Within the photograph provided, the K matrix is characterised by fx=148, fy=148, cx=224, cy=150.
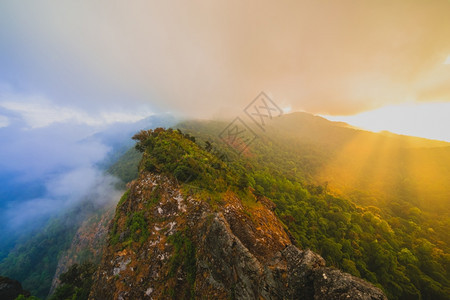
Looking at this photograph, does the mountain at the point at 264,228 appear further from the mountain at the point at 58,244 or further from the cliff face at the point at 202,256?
the mountain at the point at 58,244

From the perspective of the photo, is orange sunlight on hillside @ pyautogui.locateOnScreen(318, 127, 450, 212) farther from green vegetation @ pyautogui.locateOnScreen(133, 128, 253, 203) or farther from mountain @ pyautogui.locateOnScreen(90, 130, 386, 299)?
mountain @ pyautogui.locateOnScreen(90, 130, 386, 299)

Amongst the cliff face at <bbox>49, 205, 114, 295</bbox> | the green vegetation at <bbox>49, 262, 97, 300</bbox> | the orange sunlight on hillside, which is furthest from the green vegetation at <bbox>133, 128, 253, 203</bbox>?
the orange sunlight on hillside

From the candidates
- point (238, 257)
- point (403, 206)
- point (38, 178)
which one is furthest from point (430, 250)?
point (38, 178)

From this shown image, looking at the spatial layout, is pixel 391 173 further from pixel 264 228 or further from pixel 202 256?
pixel 202 256

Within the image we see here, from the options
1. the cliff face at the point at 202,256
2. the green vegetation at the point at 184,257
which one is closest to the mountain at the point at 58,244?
the cliff face at the point at 202,256

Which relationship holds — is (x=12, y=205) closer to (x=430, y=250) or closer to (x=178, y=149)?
(x=178, y=149)

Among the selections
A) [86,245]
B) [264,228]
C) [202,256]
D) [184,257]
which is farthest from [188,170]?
[86,245]
